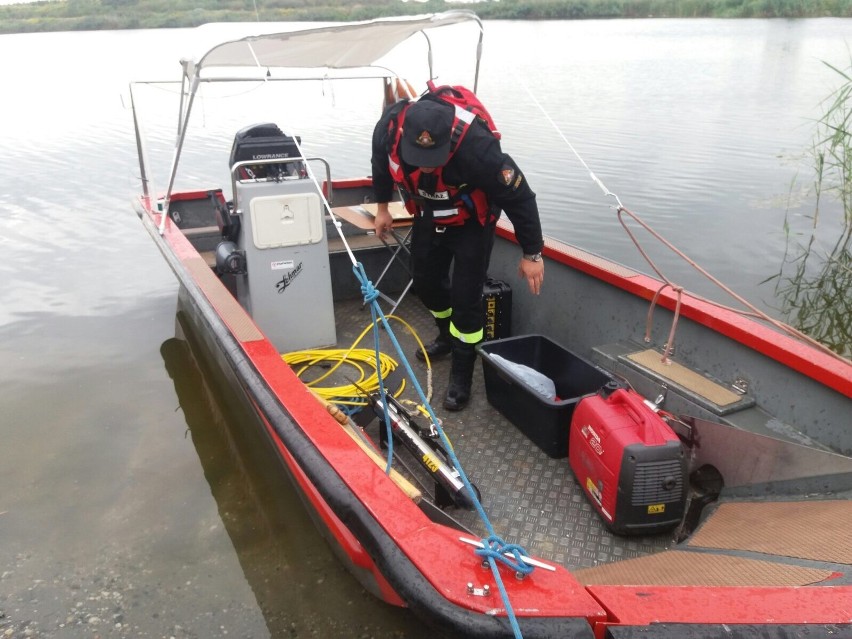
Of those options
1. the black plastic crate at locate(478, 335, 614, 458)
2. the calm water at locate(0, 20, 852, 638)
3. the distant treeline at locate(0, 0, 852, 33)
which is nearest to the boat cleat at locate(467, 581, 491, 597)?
the calm water at locate(0, 20, 852, 638)

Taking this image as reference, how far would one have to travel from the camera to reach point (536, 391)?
106 inches

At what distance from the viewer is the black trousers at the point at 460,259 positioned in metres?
2.81

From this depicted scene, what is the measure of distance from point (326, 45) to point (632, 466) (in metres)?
2.73

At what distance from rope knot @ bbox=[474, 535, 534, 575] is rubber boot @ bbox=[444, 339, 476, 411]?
154 centimetres

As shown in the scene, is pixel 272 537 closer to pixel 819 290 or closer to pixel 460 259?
pixel 460 259


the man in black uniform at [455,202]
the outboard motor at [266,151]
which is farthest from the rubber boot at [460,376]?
the outboard motor at [266,151]

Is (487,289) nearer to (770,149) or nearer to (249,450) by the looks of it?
(249,450)

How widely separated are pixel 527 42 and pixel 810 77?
9.29m

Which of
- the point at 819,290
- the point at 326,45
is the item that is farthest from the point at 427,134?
the point at 819,290

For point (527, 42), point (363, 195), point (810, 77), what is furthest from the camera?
point (527, 42)

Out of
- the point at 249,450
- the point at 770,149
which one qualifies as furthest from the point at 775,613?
the point at 770,149

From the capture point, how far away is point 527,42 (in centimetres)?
2083

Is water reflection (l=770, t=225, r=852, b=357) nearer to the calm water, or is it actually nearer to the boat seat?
the calm water

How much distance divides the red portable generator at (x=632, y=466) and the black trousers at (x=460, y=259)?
776 mm
